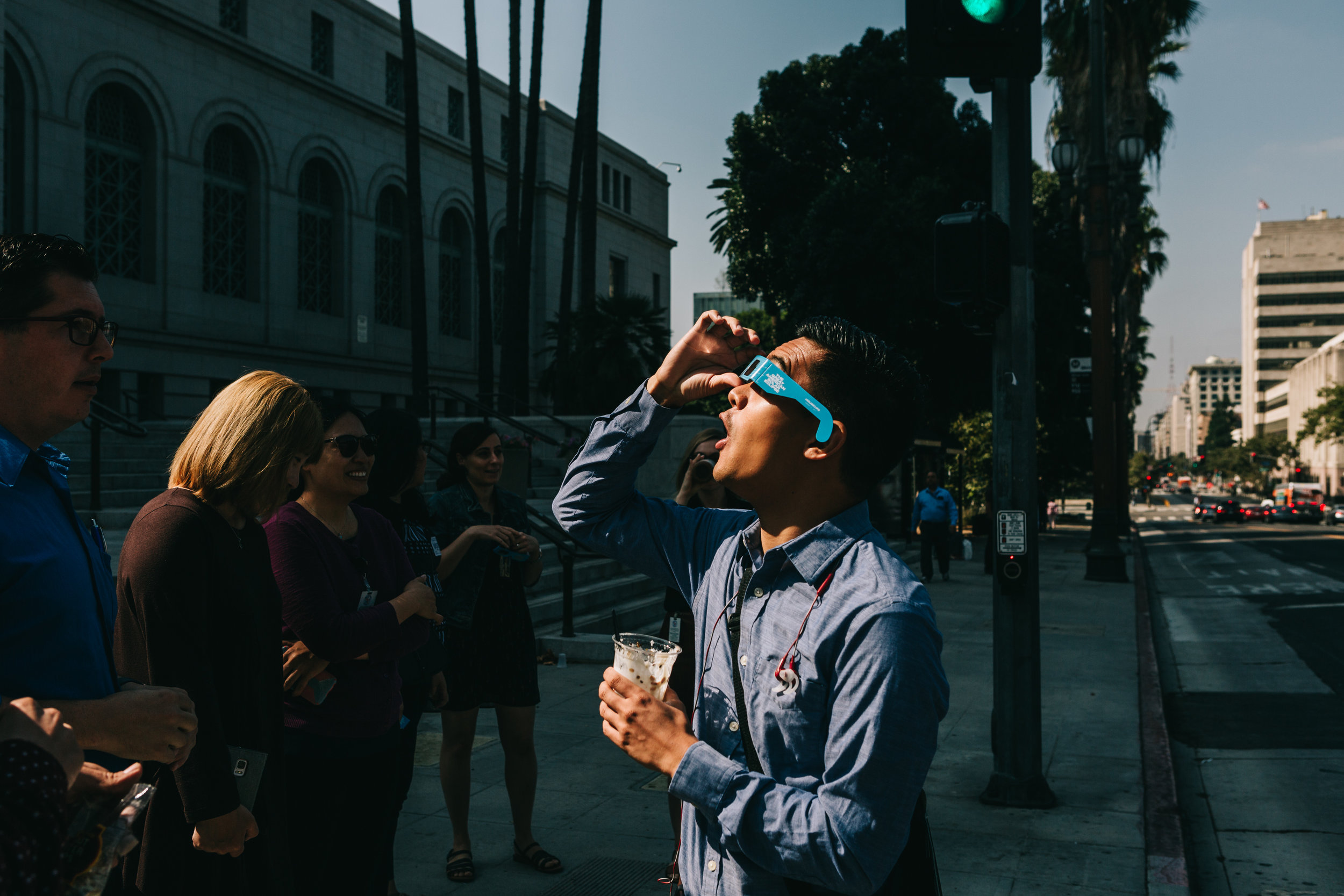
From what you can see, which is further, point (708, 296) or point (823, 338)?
point (708, 296)

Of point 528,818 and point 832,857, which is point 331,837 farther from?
point 832,857

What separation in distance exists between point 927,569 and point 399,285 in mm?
19449

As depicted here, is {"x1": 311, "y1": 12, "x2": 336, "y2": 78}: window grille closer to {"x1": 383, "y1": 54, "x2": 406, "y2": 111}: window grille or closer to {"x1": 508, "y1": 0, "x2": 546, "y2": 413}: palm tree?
{"x1": 383, "y1": 54, "x2": 406, "y2": 111}: window grille

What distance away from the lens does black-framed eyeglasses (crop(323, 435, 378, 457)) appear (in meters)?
→ 3.58

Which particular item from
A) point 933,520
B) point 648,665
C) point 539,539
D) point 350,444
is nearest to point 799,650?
point 648,665

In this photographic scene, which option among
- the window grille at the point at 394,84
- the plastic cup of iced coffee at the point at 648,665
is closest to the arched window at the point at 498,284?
the window grille at the point at 394,84

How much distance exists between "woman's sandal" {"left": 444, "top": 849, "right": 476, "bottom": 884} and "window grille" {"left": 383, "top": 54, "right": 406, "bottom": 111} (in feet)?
96.3

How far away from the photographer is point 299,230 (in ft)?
88.8

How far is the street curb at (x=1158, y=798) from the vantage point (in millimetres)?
4918

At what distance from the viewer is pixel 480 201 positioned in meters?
25.8

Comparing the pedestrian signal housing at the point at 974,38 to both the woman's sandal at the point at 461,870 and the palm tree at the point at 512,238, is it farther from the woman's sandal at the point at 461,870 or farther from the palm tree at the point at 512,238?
the palm tree at the point at 512,238

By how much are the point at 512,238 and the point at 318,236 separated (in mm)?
6530

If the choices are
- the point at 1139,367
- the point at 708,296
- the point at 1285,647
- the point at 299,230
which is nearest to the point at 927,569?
the point at 1285,647

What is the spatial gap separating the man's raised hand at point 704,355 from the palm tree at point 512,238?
2178 cm
